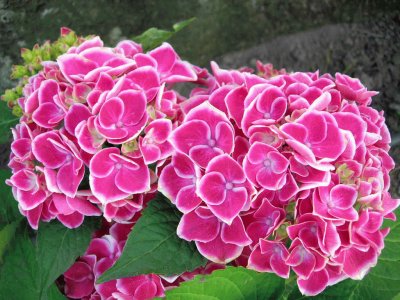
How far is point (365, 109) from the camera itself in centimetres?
71

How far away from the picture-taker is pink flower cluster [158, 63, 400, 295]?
1.99 feet

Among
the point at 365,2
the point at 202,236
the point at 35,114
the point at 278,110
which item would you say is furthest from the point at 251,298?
the point at 365,2

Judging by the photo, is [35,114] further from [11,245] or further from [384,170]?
[384,170]

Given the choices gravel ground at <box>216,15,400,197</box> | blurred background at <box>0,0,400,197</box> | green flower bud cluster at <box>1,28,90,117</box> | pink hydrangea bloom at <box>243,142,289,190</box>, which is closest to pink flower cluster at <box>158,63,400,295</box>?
pink hydrangea bloom at <box>243,142,289,190</box>

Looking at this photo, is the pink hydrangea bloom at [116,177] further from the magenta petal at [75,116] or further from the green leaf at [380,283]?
the green leaf at [380,283]

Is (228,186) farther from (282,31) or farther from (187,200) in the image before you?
(282,31)

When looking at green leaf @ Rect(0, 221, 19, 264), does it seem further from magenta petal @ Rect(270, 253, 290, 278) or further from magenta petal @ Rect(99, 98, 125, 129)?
magenta petal @ Rect(270, 253, 290, 278)

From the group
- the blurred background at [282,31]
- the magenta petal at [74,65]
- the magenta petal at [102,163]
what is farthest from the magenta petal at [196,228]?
the blurred background at [282,31]

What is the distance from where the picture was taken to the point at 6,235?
765 mm

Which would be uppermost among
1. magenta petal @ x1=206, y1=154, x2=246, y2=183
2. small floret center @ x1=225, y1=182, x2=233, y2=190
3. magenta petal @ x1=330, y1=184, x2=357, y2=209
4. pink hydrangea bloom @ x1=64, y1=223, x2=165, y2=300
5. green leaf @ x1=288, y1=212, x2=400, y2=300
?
magenta petal @ x1=206, y1=154, x2=246, y2=183

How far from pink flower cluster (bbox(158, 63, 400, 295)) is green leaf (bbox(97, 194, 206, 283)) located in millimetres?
18

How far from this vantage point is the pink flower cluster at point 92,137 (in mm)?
627

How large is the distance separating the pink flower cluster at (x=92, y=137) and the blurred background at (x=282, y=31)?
0.62 meters

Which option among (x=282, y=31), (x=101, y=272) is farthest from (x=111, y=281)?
(x=282, y=31)
